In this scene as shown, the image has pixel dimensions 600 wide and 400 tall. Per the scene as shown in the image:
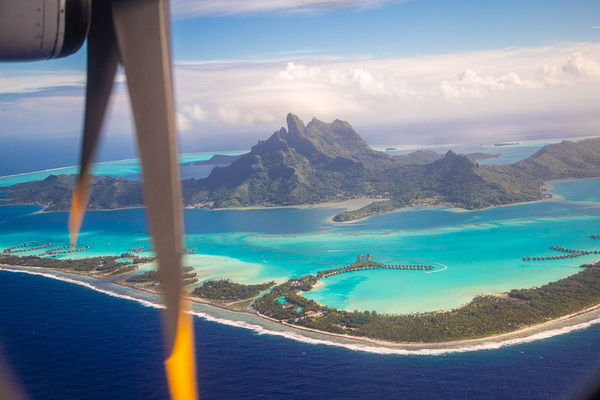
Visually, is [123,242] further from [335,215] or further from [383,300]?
[383,300]

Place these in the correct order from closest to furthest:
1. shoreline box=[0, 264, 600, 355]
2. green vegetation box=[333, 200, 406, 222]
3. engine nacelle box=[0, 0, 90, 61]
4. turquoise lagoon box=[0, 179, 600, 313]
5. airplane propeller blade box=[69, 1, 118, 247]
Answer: engine nacelle box=[0, 0, 90, 61]
airplane propeller blade box=[69, 1, 118, 247]
shoreline box=[0, 264, 600, 355]
turquoise lagoon box=[0, 179, 600, 313]
green vegetation box=[333, 200, 406, 222]

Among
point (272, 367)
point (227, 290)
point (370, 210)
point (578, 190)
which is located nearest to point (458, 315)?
point (272, 367)

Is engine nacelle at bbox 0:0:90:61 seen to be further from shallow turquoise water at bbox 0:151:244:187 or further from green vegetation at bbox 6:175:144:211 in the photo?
green vegetation at bbox 6:175:144:211

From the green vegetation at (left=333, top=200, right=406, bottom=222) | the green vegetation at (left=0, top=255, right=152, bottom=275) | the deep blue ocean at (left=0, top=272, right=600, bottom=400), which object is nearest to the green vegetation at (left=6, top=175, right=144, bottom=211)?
the green vegetation at (left=0, top=255, right=152, bottom=275)

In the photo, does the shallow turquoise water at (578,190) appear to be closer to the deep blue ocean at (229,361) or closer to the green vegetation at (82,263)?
the deep blue ocean at (229,361)

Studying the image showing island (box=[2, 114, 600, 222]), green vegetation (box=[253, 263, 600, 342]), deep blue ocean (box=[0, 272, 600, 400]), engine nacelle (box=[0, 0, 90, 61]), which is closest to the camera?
engine nacelle (box=[0, 0, 90, 61])

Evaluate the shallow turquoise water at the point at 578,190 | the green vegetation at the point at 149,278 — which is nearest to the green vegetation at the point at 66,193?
the green vegetation at the point at 149,278
